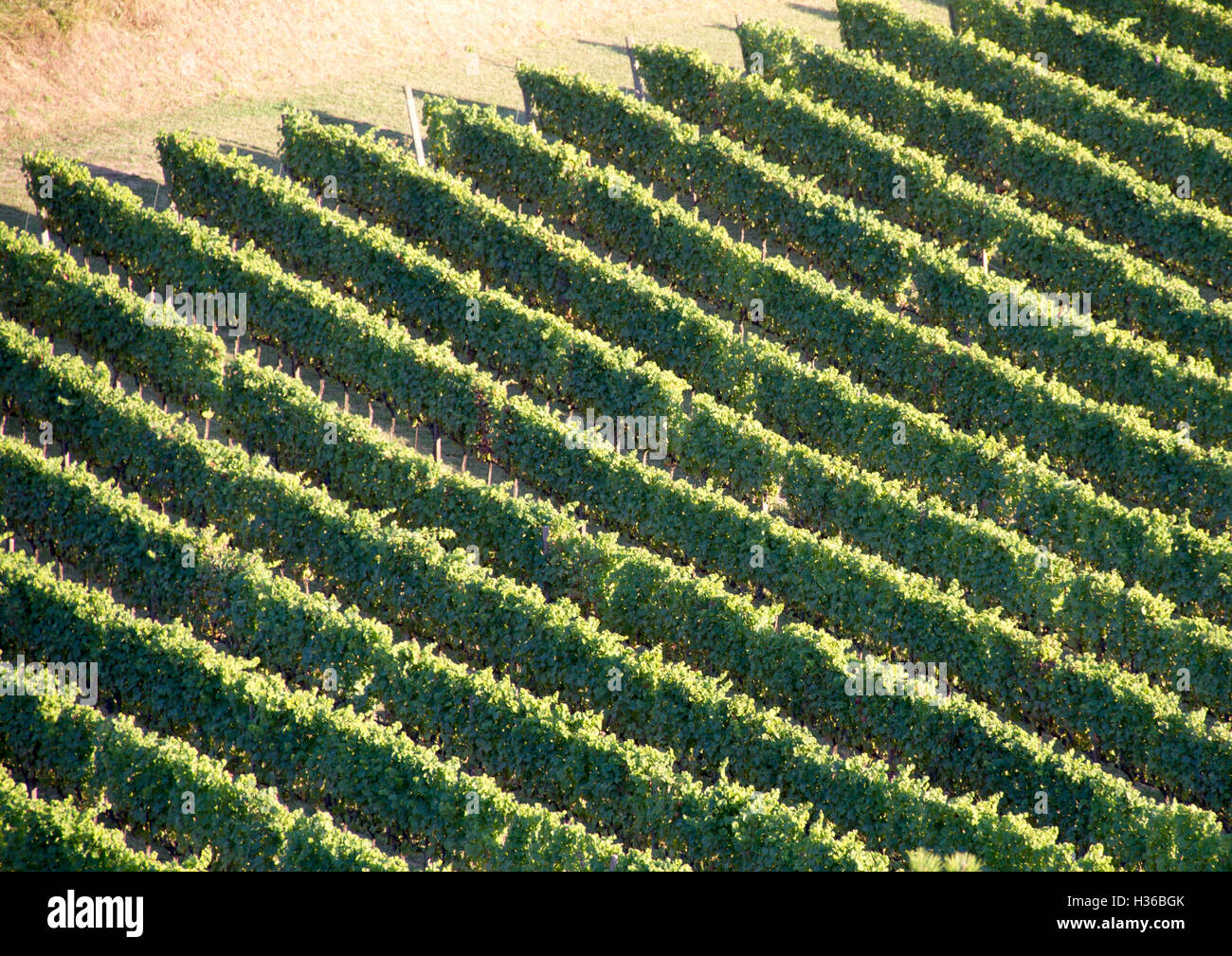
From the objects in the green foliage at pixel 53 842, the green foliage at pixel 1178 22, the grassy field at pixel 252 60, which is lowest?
the green foliage at pixel 53 842

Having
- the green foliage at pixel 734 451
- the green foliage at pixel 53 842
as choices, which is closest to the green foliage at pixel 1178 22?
the green foliage at pixel 734 451

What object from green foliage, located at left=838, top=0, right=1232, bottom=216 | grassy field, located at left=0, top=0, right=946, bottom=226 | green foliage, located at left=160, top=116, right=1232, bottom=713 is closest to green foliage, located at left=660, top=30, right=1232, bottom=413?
green foliage, located at left=838, top=0, right=1232, bottom=216

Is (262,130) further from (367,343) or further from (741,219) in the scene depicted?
(741,219)

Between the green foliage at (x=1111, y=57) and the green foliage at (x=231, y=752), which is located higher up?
the green foliage at (x=1111, y=57)

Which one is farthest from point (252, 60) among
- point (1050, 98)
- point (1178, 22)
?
point (1178, 22)

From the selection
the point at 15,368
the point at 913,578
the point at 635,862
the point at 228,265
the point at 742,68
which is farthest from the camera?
the point at 742,68

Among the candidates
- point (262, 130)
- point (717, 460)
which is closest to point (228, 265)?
point (262, 130)

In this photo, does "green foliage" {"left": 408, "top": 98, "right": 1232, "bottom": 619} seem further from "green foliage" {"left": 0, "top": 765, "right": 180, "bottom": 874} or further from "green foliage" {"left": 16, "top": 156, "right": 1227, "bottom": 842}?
"green foliage" {"left": 0, "top": 765, "right": 180, "bottom": 874}

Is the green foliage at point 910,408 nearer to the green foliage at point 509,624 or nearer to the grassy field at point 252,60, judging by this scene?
the grassy field at point 252,60
